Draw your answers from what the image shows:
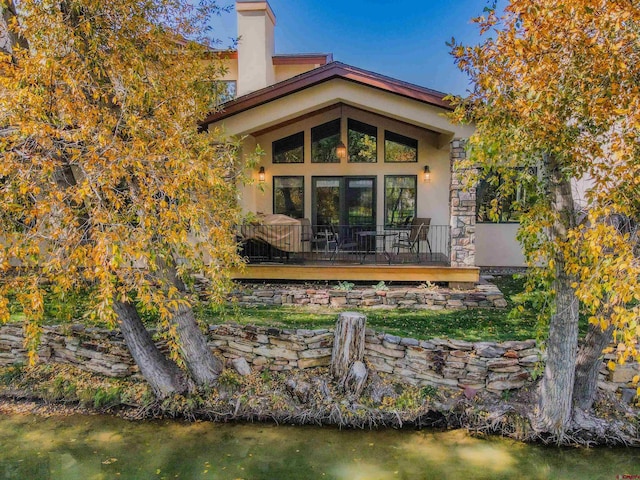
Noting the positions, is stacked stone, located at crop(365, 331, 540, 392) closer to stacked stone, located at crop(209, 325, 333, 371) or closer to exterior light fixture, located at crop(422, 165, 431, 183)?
stacked stone, located at crop(209, 325, 333, 371)

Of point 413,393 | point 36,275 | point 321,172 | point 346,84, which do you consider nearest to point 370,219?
point 321,172

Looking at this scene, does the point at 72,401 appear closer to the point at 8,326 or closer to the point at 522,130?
the point at 8,326

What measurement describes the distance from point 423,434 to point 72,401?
15.8 feet

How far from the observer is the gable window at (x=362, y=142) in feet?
39.1

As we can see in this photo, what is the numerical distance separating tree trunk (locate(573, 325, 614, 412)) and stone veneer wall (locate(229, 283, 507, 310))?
309cm

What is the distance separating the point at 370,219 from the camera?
12055 mm

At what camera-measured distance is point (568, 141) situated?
13.8 feet

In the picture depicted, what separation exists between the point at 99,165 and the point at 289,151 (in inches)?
315

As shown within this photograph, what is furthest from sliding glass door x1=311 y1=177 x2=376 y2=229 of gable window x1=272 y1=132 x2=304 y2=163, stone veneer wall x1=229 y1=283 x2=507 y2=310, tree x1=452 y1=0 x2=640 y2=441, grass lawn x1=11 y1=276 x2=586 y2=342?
tree x1=452 y1=0 x2=640 y2=441

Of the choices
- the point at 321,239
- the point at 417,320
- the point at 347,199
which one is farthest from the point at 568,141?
the point at 347,199

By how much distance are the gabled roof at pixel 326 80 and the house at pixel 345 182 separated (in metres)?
0.03

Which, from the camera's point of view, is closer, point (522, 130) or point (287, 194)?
point (522, 130)

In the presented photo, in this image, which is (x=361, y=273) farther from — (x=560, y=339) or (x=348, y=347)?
(x=560, y=339)

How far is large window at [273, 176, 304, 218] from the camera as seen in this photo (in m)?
12.1
